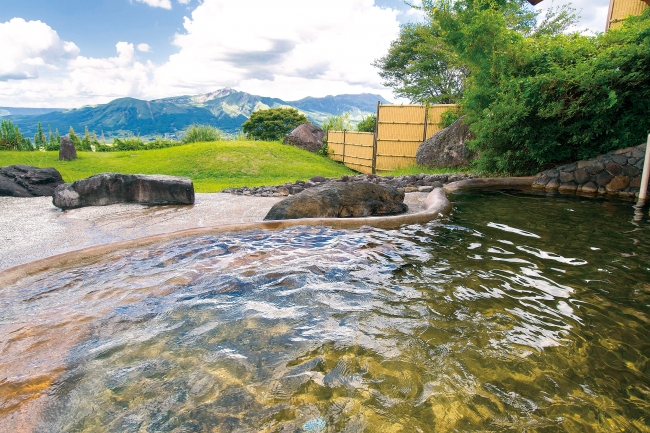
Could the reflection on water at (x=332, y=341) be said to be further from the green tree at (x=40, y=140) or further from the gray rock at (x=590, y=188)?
the green tree at (x=40, y=140)

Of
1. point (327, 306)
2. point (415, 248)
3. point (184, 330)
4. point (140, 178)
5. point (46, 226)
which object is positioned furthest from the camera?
point (140, 178)

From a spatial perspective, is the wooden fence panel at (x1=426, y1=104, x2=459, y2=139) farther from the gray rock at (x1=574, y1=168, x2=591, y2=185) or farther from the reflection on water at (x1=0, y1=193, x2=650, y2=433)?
the reflection on water at (x1=0, y1=193, x2=650, y2=433)

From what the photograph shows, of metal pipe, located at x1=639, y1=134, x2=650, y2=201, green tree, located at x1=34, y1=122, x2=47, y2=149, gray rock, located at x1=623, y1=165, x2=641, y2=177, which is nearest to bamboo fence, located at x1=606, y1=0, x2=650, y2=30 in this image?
gray rock, located at x1=623, y1=165, x2=641, y2=177

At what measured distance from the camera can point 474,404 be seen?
1650 mm

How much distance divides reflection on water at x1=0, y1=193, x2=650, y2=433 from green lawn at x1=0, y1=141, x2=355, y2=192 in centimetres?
894

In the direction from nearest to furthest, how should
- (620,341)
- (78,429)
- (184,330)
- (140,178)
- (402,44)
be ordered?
(78,429) < (620,341) < (184,330) < (140,178) < (402,44)

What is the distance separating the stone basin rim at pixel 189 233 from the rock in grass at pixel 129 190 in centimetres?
266


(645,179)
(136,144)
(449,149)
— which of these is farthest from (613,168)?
(136,144)

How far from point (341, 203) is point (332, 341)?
11.2 feet

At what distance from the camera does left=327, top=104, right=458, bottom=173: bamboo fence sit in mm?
13759

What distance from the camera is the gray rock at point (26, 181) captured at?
750 cm

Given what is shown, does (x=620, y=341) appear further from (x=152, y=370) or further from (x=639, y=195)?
(x=639, y=195)

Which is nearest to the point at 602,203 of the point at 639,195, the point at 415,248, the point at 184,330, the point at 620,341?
the point at 639,195

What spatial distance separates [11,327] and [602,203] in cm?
794
